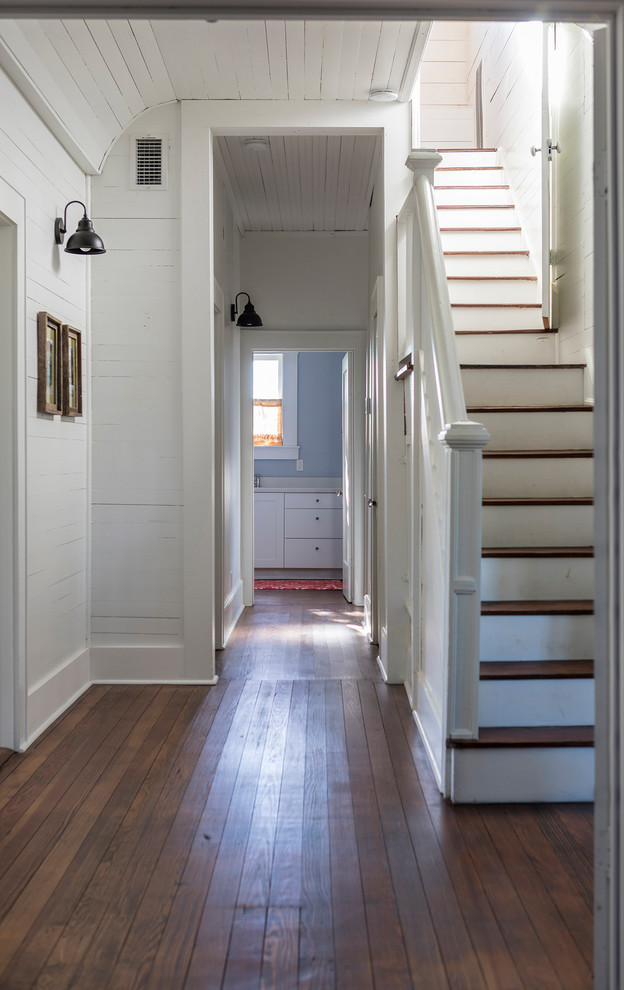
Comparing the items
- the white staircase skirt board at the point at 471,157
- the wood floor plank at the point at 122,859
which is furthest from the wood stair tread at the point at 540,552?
the white staircase skirt board at the point at 471,157

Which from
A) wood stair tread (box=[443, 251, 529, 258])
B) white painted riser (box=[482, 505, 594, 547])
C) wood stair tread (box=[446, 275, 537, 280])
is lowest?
white painted riser (box=[482, 505, 594, 547])

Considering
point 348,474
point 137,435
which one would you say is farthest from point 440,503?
point 348,474

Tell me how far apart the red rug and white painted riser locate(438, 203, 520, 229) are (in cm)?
353

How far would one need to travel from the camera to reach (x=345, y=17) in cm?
147

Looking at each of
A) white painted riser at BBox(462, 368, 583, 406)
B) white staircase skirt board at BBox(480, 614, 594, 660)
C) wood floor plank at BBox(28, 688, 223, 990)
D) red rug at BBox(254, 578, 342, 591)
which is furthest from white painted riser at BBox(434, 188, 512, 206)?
red rug at BBox(254, 578, 342, 591)

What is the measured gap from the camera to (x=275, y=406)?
8461mm

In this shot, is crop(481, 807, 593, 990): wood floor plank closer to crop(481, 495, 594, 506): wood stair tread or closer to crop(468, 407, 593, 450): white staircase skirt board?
crop(481, 495, 594, 506): wood stair tread

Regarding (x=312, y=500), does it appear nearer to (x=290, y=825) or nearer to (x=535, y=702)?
(x=535, y=702)

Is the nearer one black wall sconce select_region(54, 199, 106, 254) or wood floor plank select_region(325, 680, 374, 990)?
wood floor plank select_region(325, 680, 374, 990)

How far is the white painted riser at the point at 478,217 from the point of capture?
495 cm

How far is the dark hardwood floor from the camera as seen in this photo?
1.86 metres

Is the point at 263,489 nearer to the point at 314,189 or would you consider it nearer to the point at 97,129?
the point at 314,189

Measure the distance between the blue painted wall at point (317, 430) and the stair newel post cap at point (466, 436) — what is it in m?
5.69

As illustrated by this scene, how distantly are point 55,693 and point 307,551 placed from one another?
4.53m
